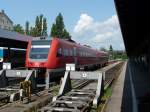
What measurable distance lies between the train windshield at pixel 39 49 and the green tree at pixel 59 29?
267 feet

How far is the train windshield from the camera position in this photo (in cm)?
2472

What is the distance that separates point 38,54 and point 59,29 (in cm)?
8507

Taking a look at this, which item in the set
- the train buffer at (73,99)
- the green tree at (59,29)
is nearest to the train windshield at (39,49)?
the train buffer at (73,99)

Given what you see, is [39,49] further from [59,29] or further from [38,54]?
[59,29]

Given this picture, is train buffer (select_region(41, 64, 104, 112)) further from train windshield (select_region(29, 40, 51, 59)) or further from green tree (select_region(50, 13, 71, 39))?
green tree (select_region(50, 13, 71, 39))

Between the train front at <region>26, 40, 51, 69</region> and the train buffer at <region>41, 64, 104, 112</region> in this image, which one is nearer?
the train buffer at <region>41, 64, 104, 112</region>

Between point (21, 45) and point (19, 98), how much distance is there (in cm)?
2414

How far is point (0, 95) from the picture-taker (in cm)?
1675

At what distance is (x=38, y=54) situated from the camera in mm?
24859

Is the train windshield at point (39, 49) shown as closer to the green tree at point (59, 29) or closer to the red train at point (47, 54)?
the red train at point (47, 54)

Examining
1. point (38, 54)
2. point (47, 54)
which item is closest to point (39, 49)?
point (38, 54)

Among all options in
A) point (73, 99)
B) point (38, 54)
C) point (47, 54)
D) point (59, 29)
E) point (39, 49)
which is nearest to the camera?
point (73, 99)

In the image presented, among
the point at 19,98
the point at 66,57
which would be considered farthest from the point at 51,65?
the point at 19,98

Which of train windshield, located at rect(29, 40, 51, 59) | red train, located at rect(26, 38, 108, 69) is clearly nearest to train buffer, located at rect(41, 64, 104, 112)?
red train, located at rect(26, 38, 108, 69)
